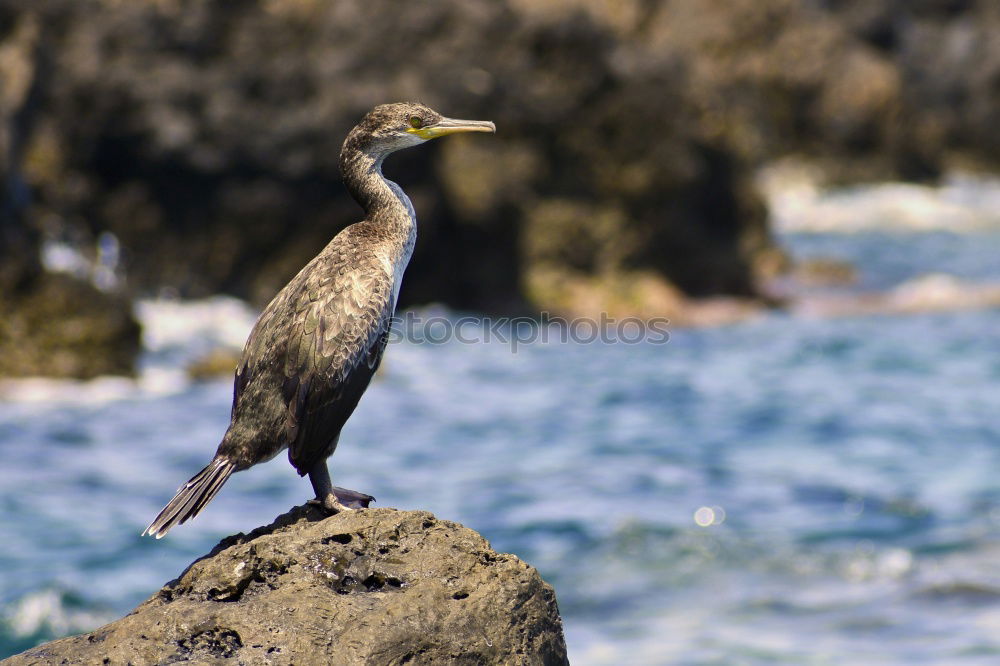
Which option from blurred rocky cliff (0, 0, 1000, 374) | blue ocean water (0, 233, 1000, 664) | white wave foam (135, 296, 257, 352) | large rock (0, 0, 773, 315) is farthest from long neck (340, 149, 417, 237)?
A: large rock (0, 0, 773, 315)

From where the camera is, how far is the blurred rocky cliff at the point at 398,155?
1609 centimetres

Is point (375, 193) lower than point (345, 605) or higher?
higher

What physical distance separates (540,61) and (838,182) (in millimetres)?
21197

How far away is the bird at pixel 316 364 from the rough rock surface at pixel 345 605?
0.25 metres

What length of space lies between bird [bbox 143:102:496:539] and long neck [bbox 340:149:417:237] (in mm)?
44

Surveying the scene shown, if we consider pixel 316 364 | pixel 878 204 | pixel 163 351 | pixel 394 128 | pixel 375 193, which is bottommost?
pixel 316 364

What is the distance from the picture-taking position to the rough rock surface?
3.89m

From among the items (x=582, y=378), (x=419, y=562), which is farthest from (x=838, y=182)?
(x=419, y=562)

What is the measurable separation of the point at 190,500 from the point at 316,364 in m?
0.66

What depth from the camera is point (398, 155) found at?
54.4ft

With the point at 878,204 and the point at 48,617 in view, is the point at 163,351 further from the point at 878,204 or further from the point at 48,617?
the point at 878,204

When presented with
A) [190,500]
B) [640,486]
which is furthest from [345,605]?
[640,486]

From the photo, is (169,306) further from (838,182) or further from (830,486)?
(838,182)

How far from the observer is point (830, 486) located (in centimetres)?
1006
